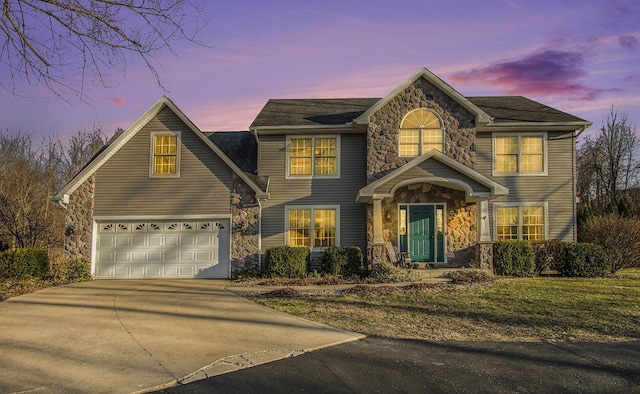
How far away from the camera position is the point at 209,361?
262 inches

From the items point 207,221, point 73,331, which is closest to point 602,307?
point 73,331

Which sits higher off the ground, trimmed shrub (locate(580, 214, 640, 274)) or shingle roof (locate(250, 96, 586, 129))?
shingle roof (locate(250, 96, 586, 129))

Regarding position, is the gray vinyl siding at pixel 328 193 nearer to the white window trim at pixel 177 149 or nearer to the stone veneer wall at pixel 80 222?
the white window trim at pixel 177 149

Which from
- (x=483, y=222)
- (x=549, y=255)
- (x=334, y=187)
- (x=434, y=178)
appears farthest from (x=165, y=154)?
(x=549, y=255)

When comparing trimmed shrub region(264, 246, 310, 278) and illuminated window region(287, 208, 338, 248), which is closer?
trimmed shrub region(264, 246, 310, 278)

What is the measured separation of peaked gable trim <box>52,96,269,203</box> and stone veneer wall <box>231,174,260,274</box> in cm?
43

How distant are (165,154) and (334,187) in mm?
5994

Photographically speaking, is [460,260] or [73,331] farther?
[460,260]

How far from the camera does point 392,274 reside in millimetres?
14273

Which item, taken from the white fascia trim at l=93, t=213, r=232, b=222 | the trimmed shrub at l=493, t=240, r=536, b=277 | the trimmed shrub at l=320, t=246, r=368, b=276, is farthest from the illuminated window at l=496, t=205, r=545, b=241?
the white fascia trim at l=93, t=213, r=232, b=222

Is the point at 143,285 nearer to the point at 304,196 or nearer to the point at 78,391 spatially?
the point at 304,196

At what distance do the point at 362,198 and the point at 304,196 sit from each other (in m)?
2.40

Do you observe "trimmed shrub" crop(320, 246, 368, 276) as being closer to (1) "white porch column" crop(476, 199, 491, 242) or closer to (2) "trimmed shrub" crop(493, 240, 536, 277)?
(1) "white porch column" crop(476, 199, 491, 242)

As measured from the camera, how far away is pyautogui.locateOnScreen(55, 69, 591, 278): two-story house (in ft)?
55.0
